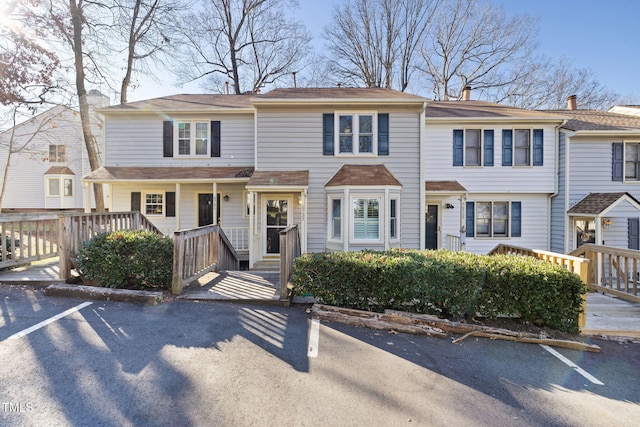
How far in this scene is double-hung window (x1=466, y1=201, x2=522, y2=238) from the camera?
11.2 m

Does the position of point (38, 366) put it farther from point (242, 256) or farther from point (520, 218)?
point (520, 218)

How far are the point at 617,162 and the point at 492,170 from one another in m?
4.55

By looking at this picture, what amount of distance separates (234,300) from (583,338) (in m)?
5.36

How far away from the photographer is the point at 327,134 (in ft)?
31.4

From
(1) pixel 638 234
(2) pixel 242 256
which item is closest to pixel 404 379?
(2) pixel 242 256

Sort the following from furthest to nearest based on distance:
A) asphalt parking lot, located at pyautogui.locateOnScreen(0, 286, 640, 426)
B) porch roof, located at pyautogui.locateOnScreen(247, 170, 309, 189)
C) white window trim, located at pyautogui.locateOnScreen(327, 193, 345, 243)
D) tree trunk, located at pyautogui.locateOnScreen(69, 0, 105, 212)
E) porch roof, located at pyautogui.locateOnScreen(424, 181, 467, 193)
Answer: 1. tree trunk, located at pyautogui.locateOnScreen(69, 0, 105, 212)
2. porch roof, located at pyautogui.locateOnScreen(424, 181, 467, 193)
3. white window trim, located at pyautogui.locateOnScreen(327, 193, 345, 243)
4. porch roof, located at pyautogui.locateOnScreen(247, 170, 309, 189)
5. asphalt parking lot, located at pyautogui.locateOnScreen(0, 286, 640, 426)

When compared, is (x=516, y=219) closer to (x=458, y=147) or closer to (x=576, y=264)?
(x=458, y=147)

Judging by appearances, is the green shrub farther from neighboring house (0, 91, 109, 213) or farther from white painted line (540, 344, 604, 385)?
neighboring house (0, 91, 109, 213)

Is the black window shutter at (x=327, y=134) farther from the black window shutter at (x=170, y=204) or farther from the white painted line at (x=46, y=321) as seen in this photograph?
the white painted line at (x=46, y=321)

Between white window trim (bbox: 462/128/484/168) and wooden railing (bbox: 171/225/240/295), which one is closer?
wooden railing (bbox: 171/225/240/295)

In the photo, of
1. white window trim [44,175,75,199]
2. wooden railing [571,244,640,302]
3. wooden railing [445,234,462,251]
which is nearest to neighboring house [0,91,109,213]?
white window trim [44,175,75,199]

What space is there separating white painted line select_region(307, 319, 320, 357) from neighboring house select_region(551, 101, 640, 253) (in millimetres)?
10898

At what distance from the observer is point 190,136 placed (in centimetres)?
1096

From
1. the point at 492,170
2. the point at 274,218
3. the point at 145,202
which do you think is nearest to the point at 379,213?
the point at 274,218
